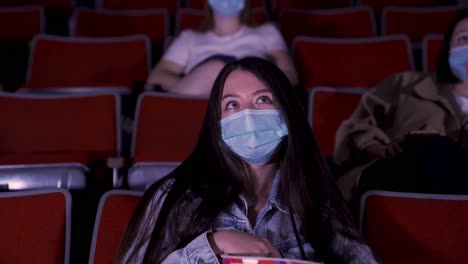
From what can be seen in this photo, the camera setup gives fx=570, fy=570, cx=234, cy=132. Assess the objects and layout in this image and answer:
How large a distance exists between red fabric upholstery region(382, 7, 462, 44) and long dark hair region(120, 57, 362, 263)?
93cm

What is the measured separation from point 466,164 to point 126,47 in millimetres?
800

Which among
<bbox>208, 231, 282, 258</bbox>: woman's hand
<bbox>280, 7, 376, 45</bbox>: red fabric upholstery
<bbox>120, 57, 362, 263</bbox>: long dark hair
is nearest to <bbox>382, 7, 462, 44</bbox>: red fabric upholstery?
<bbox>280, 7, 376, 45</bbox>: red fabric upholstery

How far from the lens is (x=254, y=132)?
1.87ft

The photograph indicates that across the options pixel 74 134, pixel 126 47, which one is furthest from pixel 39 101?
pixel 126 47

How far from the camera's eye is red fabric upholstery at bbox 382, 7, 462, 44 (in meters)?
1.42

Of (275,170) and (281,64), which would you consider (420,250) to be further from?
(281,64)

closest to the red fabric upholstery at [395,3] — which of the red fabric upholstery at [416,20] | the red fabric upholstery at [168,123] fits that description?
the red fabric upholstery at [416,20]

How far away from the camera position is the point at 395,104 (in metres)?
0.89

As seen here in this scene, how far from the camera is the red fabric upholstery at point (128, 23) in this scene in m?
1.43

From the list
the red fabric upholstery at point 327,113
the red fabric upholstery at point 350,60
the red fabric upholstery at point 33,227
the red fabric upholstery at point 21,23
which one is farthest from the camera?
the red fabric upholstery at point 21,23

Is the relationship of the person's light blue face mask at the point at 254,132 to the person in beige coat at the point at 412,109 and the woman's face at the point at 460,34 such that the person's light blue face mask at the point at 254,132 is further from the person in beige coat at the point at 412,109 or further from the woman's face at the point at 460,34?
the woman's face at the point at 460,34

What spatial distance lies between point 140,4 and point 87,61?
1.53 ft

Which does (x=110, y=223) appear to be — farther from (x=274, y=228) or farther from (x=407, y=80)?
(x=407, y=80)

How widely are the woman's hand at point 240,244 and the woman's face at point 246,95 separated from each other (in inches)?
5.2
